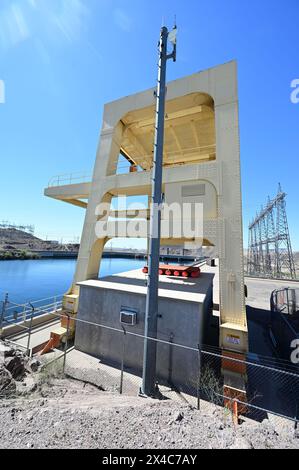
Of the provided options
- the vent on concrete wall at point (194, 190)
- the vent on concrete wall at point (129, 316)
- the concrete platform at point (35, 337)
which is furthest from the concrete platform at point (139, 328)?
the vent on concrete wall at point (194, 190)

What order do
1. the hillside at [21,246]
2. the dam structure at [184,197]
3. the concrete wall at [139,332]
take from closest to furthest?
the concrete wall at [139,332] → the dam structure at [184,197] → the hillside at [21,246]

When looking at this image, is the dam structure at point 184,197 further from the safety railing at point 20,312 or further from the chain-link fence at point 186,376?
the safety railing at point 20,312

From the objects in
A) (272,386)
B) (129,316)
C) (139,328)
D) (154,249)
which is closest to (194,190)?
(154,249)

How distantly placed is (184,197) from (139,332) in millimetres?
5767

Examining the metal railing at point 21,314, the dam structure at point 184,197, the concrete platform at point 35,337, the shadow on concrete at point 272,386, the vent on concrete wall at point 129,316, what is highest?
the dam structure at point 184,197

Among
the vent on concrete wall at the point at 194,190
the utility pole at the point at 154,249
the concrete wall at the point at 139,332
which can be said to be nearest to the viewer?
the utility pole at the point at 154,249

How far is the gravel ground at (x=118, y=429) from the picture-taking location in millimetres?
2951

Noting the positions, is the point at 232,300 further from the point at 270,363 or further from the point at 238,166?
the point at 238,166

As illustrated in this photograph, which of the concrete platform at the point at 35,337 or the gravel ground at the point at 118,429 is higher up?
the gravel ground at the point at 118,429

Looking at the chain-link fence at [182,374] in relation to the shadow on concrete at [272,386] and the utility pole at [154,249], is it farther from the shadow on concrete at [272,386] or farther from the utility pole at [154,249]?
the utility pole at [154,249]

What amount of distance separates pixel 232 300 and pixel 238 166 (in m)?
5.14

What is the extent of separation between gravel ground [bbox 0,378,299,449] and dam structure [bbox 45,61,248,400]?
3.04 m

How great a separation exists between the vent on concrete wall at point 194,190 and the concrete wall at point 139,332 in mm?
4388

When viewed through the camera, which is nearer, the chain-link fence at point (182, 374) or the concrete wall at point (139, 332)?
the chain-link fence at point (182, 374)
